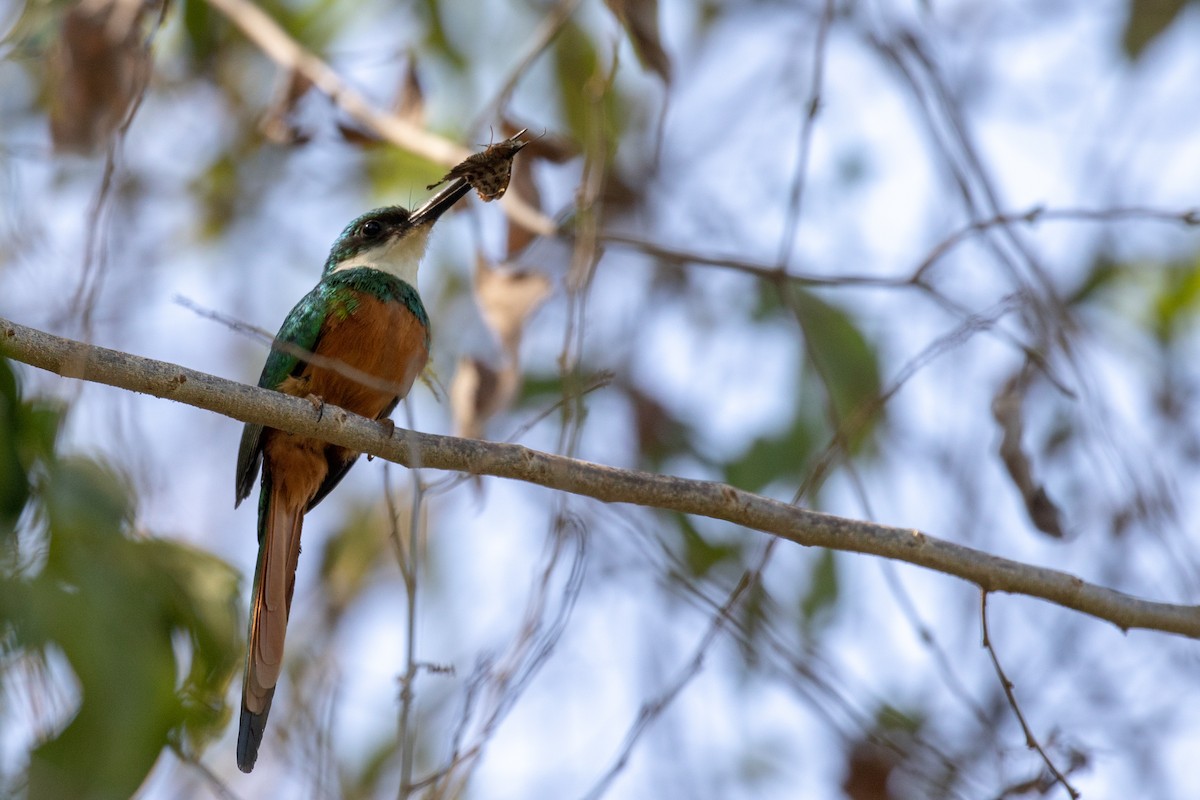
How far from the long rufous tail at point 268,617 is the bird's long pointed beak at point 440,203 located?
891mm

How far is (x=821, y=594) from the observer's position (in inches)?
177

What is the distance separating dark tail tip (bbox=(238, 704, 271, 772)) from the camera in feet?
8.91

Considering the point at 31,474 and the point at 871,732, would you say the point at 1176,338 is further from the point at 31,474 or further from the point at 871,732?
the point at 31,474

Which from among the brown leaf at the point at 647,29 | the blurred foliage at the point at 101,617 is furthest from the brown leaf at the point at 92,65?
the brown leaf at the point at 647,29

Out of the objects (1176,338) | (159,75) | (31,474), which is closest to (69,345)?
(31,474)

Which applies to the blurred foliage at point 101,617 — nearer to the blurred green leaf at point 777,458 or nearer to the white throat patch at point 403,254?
the white throat patch at point 403,254

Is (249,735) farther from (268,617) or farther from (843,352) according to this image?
(843,352)

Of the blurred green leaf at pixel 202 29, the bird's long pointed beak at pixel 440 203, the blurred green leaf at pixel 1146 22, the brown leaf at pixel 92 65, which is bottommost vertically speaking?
the brown leaf at pixel 92 65

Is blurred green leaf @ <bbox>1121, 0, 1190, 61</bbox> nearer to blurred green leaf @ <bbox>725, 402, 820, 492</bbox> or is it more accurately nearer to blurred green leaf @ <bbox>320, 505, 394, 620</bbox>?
blurred green leaf @ <bbox>725, 402, 820, 492</bbox>

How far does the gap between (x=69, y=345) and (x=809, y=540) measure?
1.44 meters

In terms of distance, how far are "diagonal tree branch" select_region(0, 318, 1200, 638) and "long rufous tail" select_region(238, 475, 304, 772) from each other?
630mm

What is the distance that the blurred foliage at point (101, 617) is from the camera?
2307mm

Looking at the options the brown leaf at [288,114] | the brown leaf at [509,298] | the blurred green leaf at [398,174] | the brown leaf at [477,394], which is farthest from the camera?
the blurred green leaf at [398,174]

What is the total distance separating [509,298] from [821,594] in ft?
6.22
